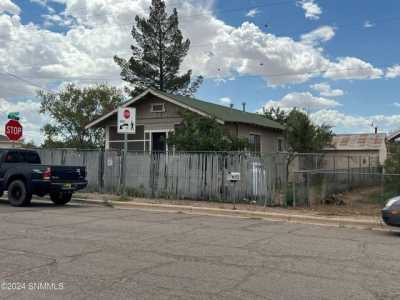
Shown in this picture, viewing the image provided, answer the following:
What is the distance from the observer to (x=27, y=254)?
723cm

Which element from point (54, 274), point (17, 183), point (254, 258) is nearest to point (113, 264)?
point (54, 274)

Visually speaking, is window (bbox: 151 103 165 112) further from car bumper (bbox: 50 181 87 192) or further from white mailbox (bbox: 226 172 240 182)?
white mailbox (bbox: 226 172 240 182)

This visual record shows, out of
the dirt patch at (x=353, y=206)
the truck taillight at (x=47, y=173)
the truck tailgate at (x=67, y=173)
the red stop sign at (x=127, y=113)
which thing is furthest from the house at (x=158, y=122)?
the truck taillight at (x=47, y=173)

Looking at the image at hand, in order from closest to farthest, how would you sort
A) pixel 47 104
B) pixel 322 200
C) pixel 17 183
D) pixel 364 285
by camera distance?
pixel 364 285
pixel 17 183
pixel 322 200
pixel 47 104

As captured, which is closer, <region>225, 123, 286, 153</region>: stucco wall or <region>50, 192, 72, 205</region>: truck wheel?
<region>50, 192, 72, 205</region>: truck wheel

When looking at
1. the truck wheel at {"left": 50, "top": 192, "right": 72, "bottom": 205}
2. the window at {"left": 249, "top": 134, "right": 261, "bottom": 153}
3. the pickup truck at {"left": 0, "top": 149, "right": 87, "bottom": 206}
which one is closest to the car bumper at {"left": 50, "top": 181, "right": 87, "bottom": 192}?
the pickup truck at {"left": 0, "top": 149, "right": 87, "bottom": 206}

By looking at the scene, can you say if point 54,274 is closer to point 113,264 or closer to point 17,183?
point 113,264

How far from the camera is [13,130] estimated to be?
61.0 feet

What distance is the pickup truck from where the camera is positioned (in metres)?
14.2

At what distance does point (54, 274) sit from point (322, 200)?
11719mm

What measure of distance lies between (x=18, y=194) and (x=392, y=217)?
11163 millimetres

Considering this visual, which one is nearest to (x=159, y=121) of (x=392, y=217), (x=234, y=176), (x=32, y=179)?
(x=234, y=176)

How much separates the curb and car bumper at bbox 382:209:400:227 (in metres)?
1.32

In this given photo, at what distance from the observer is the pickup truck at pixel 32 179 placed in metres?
14.2
